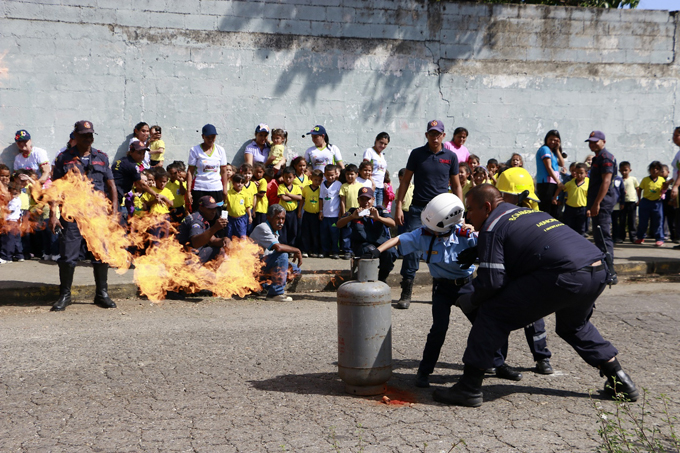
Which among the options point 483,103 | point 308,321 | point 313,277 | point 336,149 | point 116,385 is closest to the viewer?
point 116,385

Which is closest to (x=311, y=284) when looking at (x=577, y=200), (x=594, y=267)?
(x=577, y=200)

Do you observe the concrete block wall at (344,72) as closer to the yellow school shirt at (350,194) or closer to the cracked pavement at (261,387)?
the yellow school shirt at (350,194)

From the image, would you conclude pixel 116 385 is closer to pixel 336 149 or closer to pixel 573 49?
pixel 336 149

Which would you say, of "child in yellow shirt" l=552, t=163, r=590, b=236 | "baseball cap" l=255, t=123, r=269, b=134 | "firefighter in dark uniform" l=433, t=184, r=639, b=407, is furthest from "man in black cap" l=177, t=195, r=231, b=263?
"child in yellow shirt" l=552, t=163, r=590, b=236

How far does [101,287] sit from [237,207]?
279 centimetres

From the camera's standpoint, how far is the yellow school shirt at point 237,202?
1010cm

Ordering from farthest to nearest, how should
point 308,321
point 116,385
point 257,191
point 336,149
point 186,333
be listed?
point 336,149 < point 257,191 < point 308,321 < point 186,333 < point 116,385

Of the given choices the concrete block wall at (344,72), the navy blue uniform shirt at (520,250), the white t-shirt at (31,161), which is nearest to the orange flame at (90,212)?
the white t-shirt at (31,161)

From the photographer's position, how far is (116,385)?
493 centimetres

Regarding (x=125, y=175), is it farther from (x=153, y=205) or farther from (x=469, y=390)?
(x=469, y=390)

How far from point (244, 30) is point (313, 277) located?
5279 millimetres

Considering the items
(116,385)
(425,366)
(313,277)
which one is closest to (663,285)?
(313,277)

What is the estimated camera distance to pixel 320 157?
11.6m

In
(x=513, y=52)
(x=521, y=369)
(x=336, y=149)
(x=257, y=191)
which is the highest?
(x=513, y=52)
